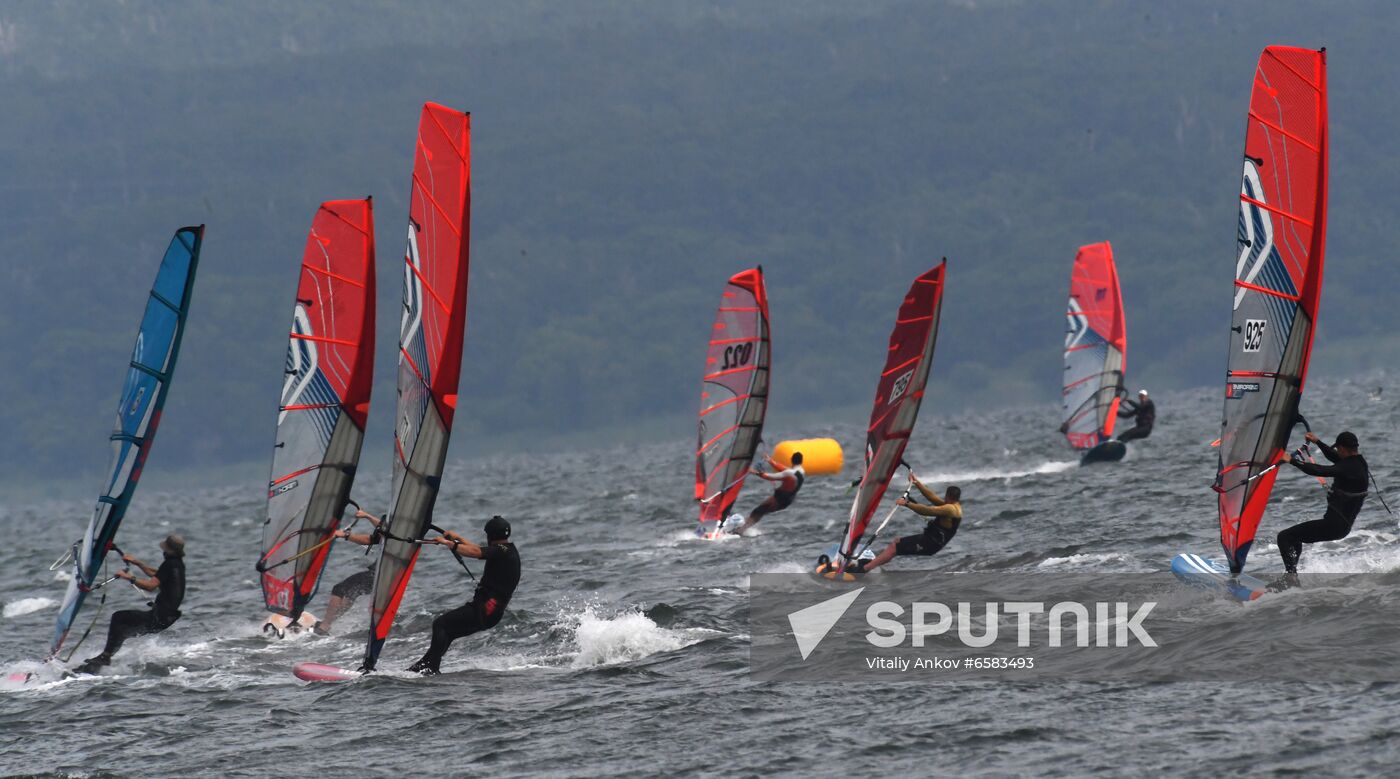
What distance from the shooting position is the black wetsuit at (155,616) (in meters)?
19.8

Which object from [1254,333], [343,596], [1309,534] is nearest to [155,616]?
[343,596]

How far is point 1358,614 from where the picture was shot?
16.1 metres

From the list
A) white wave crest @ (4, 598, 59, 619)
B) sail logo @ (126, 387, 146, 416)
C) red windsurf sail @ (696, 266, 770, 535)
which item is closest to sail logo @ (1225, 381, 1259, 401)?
sail logo @ (126, 387, 146, 416)

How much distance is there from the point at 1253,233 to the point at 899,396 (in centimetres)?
607

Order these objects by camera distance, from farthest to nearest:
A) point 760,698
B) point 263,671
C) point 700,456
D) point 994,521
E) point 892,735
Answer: point 700,456 → point 994,521 → point 263,671 → point 760,698 → point 892,735

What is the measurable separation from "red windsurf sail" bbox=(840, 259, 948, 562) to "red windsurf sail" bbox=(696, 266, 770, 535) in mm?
7364

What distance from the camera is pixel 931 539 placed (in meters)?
22.3

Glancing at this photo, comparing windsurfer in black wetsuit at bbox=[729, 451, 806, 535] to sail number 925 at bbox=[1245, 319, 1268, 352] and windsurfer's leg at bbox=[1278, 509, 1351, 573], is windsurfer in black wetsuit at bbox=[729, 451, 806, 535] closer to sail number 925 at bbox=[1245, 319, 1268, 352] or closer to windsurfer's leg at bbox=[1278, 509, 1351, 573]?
sail number 925 at bbox=[1245, 319, 1268, 352]

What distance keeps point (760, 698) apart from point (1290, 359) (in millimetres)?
6838

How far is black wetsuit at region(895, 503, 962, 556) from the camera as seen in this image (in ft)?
73.0

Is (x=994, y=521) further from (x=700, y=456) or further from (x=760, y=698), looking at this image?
(x=760, y=698)

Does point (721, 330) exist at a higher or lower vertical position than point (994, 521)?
higher

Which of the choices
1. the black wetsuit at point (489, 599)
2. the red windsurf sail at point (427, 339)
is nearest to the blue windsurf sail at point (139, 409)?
the red windsurf sail at point (427, 339)

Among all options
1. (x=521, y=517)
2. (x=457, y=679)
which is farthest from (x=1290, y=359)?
(x=521, y=517)
